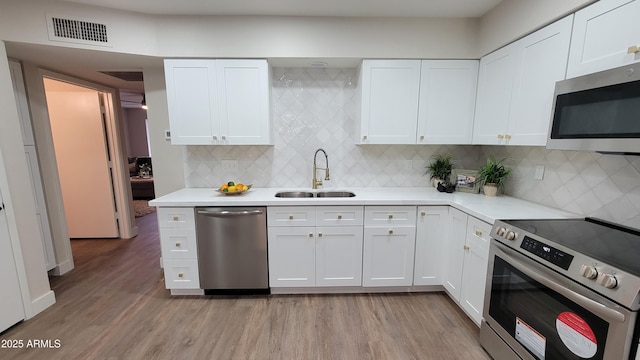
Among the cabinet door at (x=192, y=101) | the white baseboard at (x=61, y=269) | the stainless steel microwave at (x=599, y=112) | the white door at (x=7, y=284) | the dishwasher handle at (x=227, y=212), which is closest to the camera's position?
the stainless steel microwave at (x=599, y=112)

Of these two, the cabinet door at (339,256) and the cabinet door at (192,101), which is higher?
the cabinet door at (192,101)

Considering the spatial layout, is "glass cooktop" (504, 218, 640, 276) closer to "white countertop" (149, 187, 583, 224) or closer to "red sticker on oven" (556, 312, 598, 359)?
"white countertop" (149, 187, 583, 224)

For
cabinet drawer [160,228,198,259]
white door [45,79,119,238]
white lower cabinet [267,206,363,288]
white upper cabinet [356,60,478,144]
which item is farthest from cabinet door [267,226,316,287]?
white door [45,79,119,238]

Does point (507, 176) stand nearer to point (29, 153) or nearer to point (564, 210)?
point (564, 210)

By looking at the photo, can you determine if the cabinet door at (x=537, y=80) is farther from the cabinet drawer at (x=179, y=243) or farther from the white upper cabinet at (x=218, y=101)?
the cabinet drawer at (x=179, y=243)

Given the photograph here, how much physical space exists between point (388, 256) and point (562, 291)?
129cm

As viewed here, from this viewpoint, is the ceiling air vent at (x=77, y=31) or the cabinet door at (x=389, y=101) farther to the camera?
the cabinet door at (x=389, y=101)

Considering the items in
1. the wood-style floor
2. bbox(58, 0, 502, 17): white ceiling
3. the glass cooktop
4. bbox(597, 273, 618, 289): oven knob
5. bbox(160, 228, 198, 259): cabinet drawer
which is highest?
bbox(58, 0, 502, 17): white ceiling

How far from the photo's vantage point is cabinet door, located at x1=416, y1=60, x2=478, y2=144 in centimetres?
246

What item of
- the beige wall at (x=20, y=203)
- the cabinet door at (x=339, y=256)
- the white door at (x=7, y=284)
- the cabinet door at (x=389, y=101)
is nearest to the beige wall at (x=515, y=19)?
the cabinet door at (x=389, y=101)

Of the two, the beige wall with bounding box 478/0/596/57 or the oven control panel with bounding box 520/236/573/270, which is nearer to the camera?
the oven control panel with bounding box 520/236/573/270

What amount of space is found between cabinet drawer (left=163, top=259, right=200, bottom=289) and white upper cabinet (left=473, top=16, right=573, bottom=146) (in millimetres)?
2964

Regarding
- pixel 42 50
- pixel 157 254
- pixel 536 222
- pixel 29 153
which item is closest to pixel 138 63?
pixel 42 50

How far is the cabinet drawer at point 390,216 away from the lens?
2330 millimetres
